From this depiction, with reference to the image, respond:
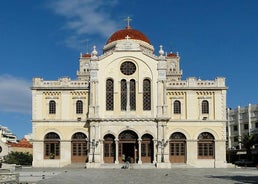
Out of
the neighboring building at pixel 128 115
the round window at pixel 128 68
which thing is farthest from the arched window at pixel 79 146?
the round window at pixel 128 68

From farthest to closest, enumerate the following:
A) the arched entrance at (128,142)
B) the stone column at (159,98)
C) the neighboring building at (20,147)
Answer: the neighboring building at (20,147), the arched entrance at (128,142), the stone column at (159,98)

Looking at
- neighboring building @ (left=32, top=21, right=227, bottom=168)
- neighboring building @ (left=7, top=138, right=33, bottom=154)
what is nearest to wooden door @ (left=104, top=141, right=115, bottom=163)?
neighboring building @ (left=32, top=21, right=227, bottom=168)

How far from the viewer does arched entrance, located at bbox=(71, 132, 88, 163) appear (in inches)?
2008

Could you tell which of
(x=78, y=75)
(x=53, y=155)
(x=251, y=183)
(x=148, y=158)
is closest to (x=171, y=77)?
(x=78, y=75)

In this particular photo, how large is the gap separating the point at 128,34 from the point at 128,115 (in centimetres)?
1394

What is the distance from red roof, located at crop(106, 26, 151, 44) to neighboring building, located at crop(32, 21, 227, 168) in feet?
27.4

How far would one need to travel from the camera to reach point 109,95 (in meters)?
51.4

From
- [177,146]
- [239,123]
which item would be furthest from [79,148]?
[239,123]

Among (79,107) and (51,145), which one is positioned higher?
(79,107)

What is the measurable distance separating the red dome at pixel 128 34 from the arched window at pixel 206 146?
645 inches

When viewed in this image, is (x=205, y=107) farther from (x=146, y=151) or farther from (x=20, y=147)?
(x=20, y=147)

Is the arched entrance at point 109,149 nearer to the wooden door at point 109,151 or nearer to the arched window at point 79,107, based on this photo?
the wooden door at point 109,151

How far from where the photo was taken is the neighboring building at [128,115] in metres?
50.3

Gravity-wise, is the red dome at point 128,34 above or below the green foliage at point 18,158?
above
